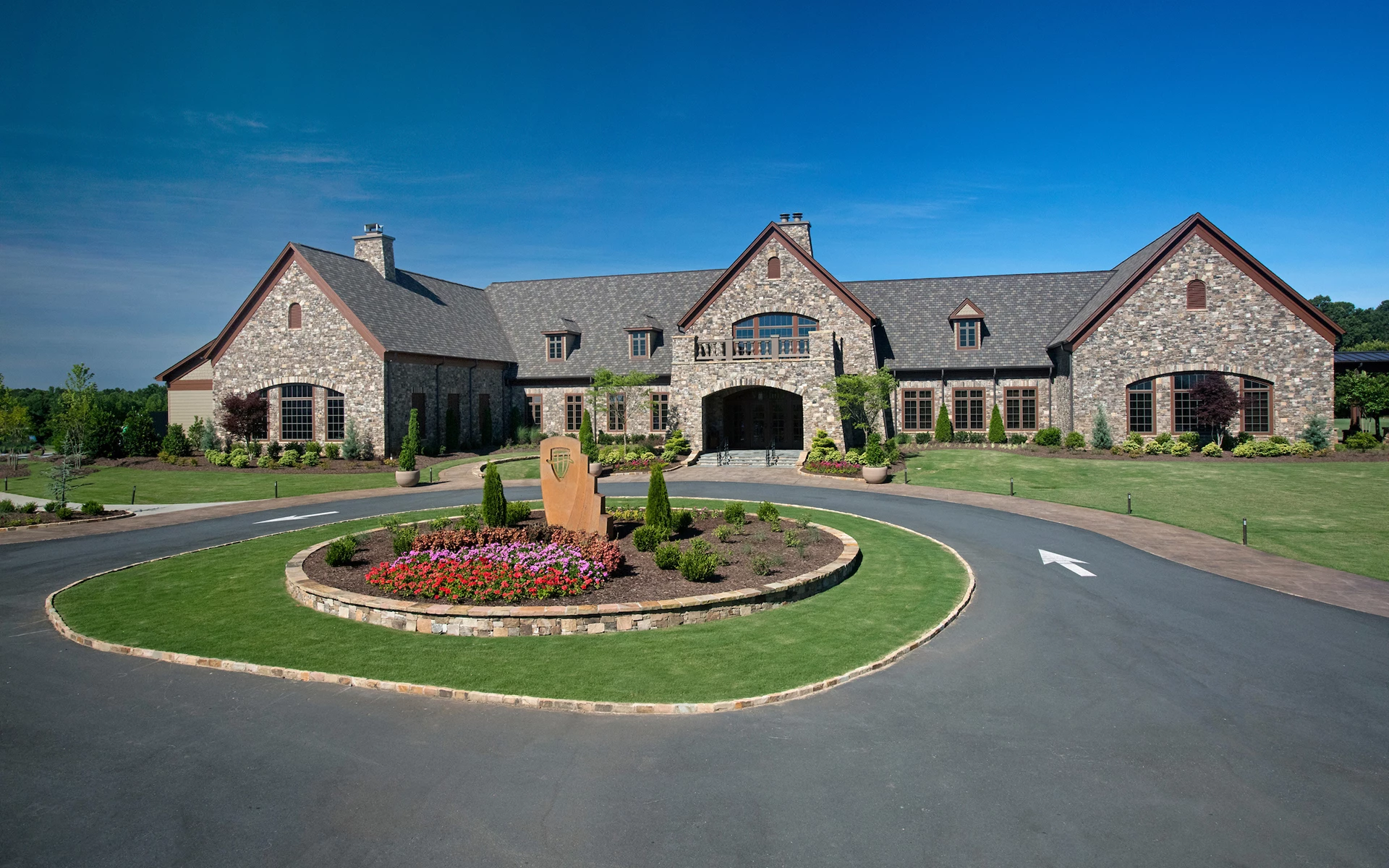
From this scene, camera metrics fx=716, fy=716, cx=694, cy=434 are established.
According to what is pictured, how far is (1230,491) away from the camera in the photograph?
23.0 meters

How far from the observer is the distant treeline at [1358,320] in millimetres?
105875

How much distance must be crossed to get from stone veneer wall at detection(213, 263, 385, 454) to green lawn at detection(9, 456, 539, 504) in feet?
14.1

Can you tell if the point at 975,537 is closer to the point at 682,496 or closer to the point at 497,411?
the point at 682,496

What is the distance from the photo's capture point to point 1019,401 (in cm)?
3697

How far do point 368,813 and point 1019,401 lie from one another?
1453 inches

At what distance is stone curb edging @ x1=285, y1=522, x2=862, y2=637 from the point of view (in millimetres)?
10375

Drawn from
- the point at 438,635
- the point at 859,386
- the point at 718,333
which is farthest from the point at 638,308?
the point at 438,635

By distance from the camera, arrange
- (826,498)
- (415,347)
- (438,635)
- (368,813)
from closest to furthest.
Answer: (368,813) → (438,635) → (826,498) → (415,347)

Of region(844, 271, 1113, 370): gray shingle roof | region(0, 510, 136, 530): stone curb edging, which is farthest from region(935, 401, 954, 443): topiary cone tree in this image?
region(0, 510, 136, 530): stone curb edging

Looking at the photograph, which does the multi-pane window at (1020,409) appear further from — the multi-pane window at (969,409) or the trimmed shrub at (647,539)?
the trimmed shrub at (647,539)

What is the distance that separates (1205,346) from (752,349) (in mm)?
20383

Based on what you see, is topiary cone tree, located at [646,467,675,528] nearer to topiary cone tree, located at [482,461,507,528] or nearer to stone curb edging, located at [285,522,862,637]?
topiary cone tree, located at [482,461,507,528]

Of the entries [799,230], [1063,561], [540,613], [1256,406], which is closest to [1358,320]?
[1256,406]

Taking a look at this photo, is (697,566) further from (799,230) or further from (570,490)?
(799,230)
